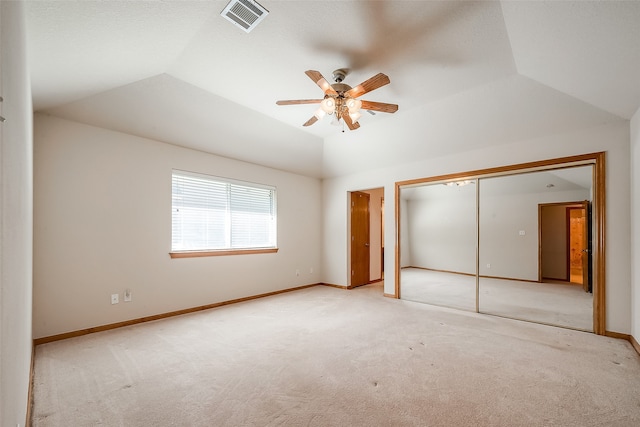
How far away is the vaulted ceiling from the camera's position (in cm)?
205

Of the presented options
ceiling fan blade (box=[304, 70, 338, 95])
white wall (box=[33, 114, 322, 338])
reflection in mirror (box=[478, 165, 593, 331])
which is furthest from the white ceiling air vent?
reflection in mirror (box=[478, 165, 593, 331])

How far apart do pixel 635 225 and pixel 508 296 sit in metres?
2.18

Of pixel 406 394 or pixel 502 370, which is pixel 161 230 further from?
pixel 502 370

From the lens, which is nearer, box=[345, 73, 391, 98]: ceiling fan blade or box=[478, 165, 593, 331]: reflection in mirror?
box=[345, 73, 391, 98]: ceiling fan blade

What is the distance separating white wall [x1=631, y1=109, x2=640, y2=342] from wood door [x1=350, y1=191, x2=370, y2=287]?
4071 mm

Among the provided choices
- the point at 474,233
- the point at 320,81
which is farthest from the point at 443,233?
the point at 320,81

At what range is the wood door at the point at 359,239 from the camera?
6137 mm

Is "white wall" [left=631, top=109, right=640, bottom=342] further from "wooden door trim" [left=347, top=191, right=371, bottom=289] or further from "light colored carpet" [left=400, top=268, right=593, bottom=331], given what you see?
"wooden door trim" [left=347, top=191, right=371, bottom=289]

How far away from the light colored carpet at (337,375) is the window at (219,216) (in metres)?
1.22

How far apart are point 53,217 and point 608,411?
532cm

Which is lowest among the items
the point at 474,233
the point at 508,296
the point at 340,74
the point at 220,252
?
the point at 508,296

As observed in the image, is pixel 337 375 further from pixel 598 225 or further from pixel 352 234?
pixel 352 234

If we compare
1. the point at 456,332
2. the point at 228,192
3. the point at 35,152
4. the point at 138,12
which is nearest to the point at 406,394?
the point at 456,332

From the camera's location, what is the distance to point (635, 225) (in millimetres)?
3082
